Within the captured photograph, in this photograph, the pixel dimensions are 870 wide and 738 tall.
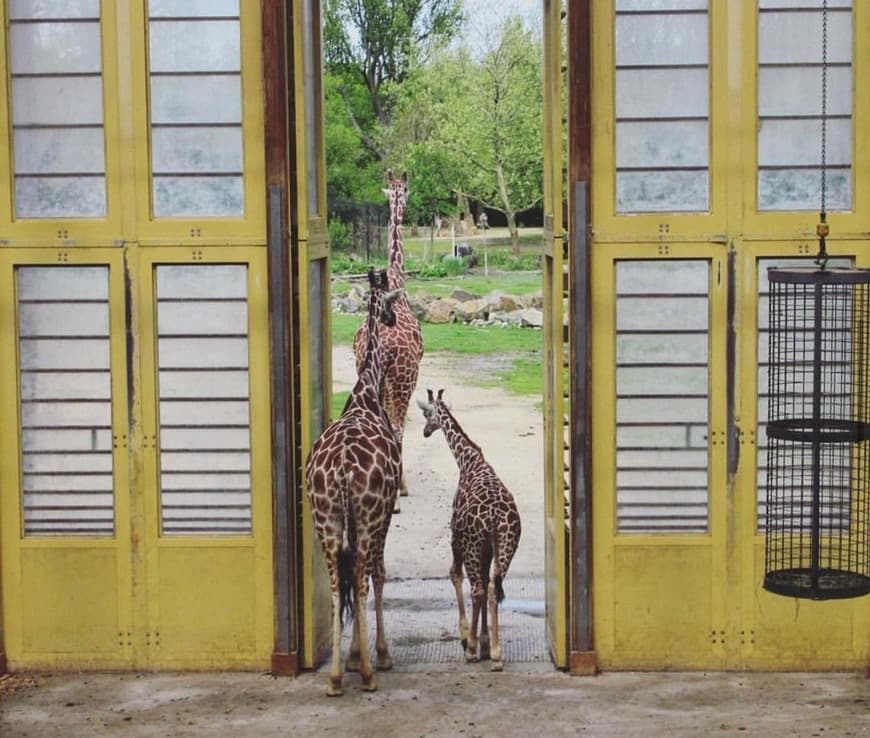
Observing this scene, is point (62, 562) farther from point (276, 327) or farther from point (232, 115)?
point (232, 115)

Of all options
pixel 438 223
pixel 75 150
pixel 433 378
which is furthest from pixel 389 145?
pixel 75 150

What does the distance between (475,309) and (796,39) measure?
18.0 metres

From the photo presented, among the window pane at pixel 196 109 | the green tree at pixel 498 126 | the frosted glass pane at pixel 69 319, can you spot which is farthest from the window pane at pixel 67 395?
the green tree at pixel 498 126

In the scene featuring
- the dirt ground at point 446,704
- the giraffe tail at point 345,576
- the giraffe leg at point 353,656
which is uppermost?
the giraffe tail at point 345,576

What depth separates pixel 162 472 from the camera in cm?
846

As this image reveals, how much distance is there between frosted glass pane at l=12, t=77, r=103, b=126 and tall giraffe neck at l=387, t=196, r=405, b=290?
5163 millimetres

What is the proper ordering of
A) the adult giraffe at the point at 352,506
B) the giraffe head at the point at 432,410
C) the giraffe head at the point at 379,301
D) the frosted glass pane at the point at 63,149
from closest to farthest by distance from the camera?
1. the adult giraffe at the point at 352,506
2. the frosted glass pane at the point at 63,149
3. the giraffe head at the point at 379,301
4. the giraffe head at the point at 432,410

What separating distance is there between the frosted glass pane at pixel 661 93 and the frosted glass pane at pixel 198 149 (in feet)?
6.46

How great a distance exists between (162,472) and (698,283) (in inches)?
115

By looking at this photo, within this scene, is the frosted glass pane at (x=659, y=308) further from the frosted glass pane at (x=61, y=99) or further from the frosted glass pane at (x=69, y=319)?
the frosted glass pane at (x=61, y=99)

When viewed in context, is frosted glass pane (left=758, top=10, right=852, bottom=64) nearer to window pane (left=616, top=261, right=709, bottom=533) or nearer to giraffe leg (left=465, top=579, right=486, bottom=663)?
window pane (left=616, top=261, right=709, bottom=533)

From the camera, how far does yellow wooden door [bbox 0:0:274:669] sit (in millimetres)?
8352

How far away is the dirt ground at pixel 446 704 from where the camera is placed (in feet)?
25.1

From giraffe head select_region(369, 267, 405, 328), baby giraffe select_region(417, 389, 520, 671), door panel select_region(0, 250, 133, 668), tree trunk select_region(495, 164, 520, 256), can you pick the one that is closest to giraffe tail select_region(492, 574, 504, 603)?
baby giraffe select_region(417, 389, 520, 671)
